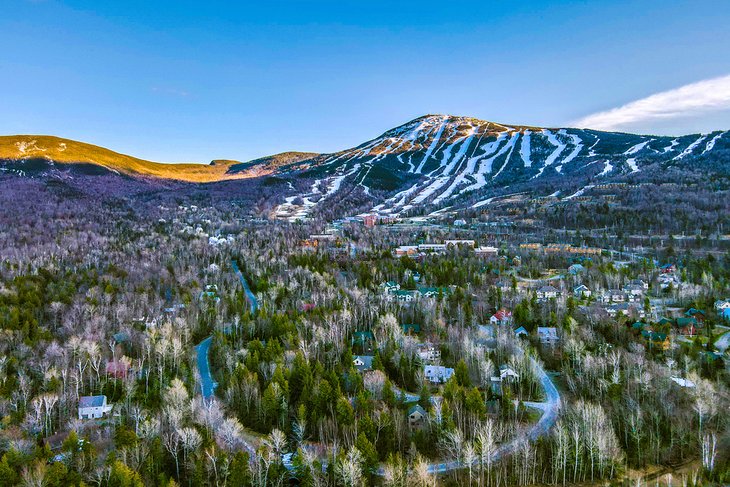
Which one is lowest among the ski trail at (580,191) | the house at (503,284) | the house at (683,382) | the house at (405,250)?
the house at (683,382)

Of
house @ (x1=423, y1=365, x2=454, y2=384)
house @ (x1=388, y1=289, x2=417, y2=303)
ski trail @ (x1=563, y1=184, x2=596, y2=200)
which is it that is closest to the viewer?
house @ (x1=423, y1=365, x2=454, y2=384)

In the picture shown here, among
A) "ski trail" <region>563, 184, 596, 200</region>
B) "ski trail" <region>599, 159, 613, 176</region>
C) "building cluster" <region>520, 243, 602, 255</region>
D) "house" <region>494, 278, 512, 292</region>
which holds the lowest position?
"house" <region>494, 278, 512, 292</region>

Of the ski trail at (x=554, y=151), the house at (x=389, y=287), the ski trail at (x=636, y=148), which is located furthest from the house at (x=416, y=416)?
the ski trail at (x=636, y=148)

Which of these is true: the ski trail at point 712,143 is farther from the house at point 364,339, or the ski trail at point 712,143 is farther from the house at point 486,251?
the house at point 364,339

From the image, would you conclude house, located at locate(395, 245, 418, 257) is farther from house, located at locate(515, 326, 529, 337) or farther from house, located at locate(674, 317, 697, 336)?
house, located at locate(674, 317, 697, 336)

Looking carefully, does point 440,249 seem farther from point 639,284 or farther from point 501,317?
point 501,317

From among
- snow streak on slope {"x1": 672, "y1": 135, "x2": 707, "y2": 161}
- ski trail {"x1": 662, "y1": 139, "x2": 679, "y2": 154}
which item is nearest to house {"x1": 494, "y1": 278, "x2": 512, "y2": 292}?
snow streak on slope {"x1": 672, "y1": 135, "x2": 707, "y2": 161}

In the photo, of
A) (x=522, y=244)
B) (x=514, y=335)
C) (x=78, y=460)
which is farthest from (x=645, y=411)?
(x=522, y=244)
